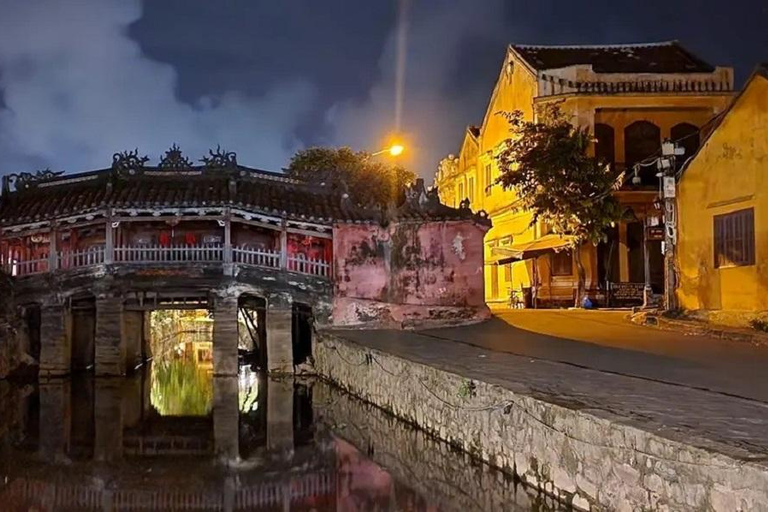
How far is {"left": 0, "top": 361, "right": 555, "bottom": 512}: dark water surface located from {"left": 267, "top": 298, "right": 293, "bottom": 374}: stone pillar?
7.06ft

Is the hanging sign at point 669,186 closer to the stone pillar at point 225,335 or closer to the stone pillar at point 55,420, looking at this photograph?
the stone pillar at point 225,335

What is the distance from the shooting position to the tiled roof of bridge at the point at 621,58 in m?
Result: 30.2

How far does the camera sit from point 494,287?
3556 centimetres

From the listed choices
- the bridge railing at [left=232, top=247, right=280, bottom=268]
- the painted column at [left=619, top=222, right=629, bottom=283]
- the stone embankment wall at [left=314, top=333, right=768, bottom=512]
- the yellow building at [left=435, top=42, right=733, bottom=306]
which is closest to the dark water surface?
the stone embankment wall at [left=314, top=333, right=768, bottom=512]

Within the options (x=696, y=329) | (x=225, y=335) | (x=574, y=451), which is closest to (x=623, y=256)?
(x=696, y=329)

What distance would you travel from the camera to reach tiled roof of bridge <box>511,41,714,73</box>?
3025 centimetres

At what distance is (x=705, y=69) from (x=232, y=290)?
20.7 metres

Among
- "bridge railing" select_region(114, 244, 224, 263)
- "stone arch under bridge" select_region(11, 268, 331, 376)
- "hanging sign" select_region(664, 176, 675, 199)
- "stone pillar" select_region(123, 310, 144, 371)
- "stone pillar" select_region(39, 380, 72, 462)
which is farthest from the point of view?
"stone pillar" select_region(123, 310, 144, 371)

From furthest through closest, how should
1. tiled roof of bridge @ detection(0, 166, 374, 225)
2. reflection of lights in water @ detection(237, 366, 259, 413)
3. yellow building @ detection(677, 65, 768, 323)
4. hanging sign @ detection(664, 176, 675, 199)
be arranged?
tiled roof of bridge @ detection(0, 166, 374, 225), hanging sign @ detection(664, 176, 675, 199), reflection of lights in water @ detection(237, 366, 259, 413), yellow building @ detection(677, 65, 768, 323)

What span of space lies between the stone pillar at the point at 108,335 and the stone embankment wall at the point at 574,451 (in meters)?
10.8

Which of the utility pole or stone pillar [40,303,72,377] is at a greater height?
the utility pole

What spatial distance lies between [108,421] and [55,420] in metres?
1.04

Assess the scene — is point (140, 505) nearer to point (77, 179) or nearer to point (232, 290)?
point (232, 290)

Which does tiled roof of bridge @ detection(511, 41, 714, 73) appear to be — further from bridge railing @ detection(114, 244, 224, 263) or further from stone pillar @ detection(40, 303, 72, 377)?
stone pillar @ detection(40, 303, 72, 377)
